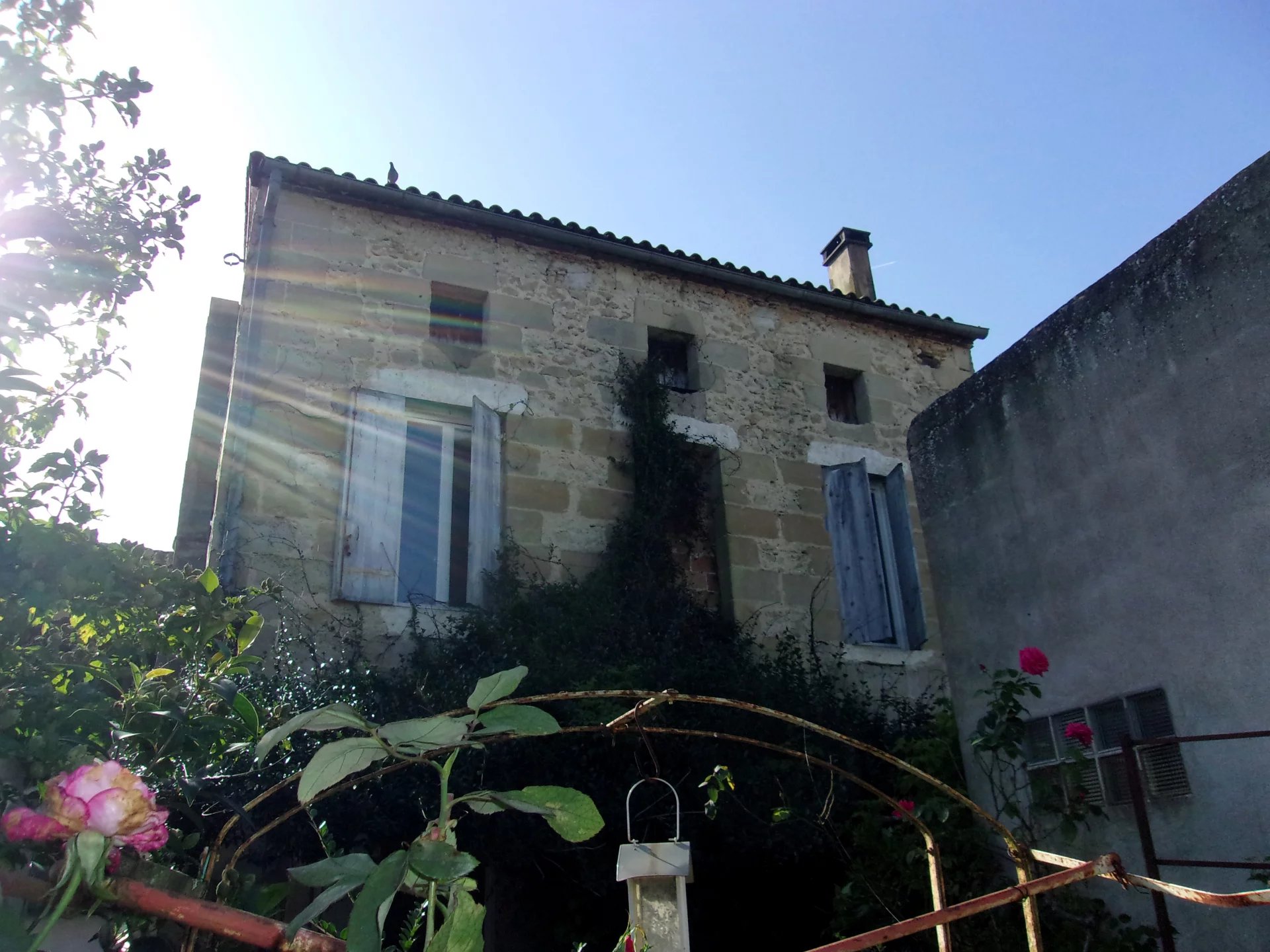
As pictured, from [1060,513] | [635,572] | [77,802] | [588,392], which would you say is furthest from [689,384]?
[77,802]

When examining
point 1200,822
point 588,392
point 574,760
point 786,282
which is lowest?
point 1200,822

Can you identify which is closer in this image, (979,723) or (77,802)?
(77,802)

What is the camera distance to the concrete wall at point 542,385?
19.7 ft

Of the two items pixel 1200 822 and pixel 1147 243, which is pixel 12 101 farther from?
pixel 1200 822

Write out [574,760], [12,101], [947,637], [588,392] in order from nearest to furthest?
[12,101]
[947,637]
[574,760]
[588,392]

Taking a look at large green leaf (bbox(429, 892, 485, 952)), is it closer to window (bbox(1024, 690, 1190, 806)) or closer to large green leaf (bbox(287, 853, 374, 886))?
large green leaf (bbox(287, 853, 374, 886))

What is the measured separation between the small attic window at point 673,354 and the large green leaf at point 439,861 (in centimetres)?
621

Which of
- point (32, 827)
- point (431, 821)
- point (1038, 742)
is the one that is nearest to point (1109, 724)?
point (1038, 742)

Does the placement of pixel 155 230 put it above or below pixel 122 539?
above

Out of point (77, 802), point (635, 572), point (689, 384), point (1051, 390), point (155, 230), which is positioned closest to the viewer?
point (77, 802)

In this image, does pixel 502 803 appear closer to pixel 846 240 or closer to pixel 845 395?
pixel 845 395

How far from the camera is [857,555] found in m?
7.50

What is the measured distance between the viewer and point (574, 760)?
4977 millimetres

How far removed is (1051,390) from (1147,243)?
2.18ft
